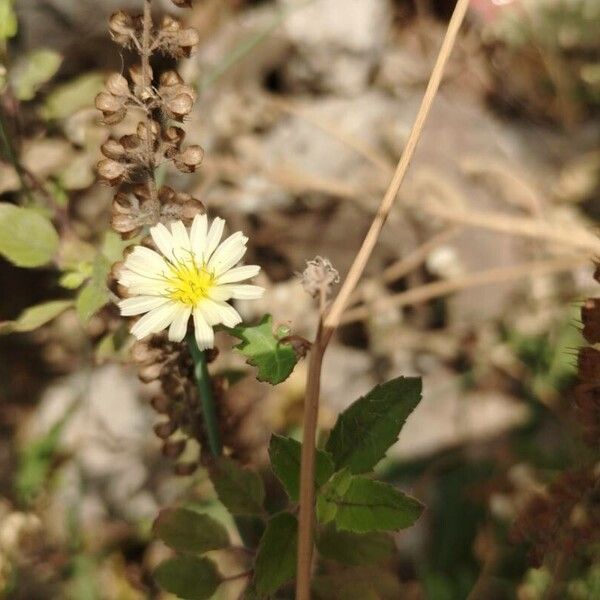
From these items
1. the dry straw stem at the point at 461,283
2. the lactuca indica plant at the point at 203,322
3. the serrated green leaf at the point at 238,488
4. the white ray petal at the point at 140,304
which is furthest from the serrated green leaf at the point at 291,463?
the dry straw stem at the point at 461,283

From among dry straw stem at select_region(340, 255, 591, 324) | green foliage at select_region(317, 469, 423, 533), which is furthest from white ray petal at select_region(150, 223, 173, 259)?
dry straw stem at select_region(340, 255, 591, 324)

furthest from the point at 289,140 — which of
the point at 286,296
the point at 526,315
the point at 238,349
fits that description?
the point at 238,349

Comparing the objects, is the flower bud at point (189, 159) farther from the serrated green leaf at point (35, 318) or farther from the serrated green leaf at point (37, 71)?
the serrated green leaf at point (37, 71)

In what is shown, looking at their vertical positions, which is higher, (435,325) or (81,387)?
(435,325)

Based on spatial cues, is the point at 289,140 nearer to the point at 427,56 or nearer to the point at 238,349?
the point at 427,56

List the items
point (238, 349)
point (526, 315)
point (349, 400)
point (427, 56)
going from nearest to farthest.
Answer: point (238, 349), point (349, 400), point (526, 315), point (427, 56)

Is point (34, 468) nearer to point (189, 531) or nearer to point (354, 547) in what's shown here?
point (189, 531)

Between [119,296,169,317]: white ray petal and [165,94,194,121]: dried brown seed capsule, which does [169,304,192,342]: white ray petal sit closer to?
[119,296,169,317]: white ray petal
